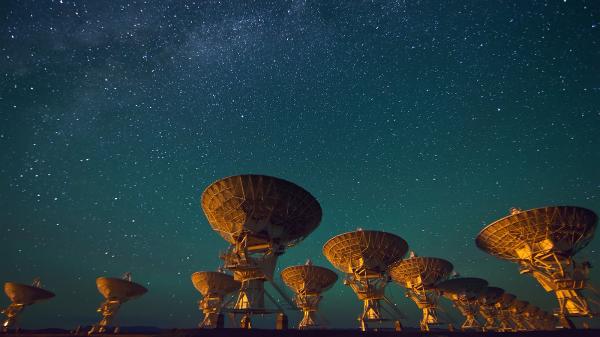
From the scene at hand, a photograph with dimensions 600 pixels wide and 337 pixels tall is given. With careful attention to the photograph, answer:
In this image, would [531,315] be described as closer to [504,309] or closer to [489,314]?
[504,309]

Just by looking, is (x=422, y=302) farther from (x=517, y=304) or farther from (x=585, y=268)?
(x=517, y=304)

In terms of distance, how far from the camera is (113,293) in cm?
4166

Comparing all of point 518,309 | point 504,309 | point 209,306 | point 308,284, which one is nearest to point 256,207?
point 308,284

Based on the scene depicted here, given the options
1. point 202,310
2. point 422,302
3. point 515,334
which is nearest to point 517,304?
point 422,302

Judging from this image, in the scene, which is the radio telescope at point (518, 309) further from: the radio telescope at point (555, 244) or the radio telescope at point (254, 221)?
the radio telescope at point (254, 221)

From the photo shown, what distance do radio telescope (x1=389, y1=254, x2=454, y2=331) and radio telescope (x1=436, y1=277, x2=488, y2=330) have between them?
6.22ft

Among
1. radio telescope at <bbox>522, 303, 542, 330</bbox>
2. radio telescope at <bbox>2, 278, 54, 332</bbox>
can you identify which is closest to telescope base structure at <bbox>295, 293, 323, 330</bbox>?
radio telescope at <bbox>2, 278, 54, 332</bbox>

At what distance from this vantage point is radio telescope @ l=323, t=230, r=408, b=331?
34.9 m

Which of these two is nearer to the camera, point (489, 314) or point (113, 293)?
point (113, 293)

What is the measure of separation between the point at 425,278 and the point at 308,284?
16.4 metres

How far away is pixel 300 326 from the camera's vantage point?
4741 centimetres

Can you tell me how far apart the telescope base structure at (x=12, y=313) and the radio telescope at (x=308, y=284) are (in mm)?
38051

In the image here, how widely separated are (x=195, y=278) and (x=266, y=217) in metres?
27.1

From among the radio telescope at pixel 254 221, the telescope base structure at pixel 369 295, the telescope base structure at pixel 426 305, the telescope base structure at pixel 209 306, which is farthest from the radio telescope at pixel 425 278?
the telescope base structure at pixel 209 306
